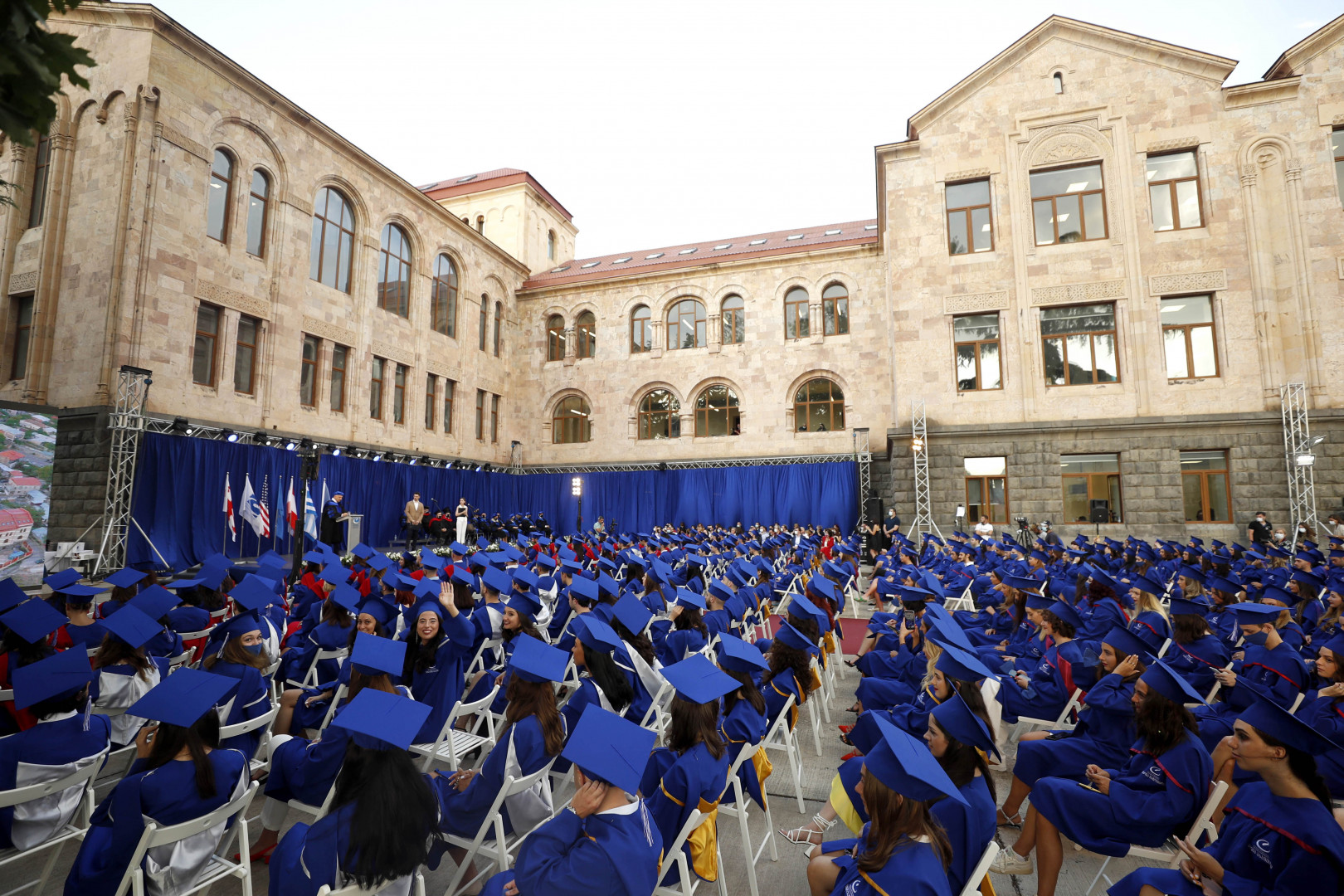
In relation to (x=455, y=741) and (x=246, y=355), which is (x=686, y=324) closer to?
(x=246, y=355)

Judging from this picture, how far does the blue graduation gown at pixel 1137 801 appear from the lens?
283 centimetres

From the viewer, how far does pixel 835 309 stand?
78.7ft

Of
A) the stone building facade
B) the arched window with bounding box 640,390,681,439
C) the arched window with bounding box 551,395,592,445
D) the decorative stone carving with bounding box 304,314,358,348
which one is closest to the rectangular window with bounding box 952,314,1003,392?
the stone building facade

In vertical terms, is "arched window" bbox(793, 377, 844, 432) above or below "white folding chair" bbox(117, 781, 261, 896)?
above

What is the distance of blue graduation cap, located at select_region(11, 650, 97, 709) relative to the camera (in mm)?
3109

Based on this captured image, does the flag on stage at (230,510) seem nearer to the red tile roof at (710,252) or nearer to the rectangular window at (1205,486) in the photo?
the red tile roof at (710,252)

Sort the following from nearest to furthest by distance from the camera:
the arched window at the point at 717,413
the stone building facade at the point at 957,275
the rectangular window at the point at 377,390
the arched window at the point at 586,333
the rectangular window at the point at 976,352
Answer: the stone building facade at the point at 957,275
the rectangular window at the point at 976,352
the rectangular window at the point at 377,390
the arched window at the point at 717,413
the arched window at the point at 586,333

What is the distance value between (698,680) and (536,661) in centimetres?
85

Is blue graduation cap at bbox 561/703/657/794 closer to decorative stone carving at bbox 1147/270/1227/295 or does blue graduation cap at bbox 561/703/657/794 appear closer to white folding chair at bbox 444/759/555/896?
white folding chair at bbox 444/759/555/896

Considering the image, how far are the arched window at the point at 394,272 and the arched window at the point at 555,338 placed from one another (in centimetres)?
660

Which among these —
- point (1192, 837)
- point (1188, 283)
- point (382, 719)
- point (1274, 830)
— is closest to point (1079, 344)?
point (1188, 283)

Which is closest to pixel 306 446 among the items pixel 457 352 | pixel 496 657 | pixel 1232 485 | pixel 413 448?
pixel 496 657

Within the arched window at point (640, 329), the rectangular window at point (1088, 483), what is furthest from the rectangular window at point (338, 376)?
the rectangular window at point (1088, 483)

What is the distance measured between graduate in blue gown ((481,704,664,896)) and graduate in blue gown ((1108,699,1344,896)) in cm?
198
